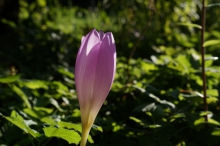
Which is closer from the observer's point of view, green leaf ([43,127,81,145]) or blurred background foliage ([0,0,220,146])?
green leaf ([43,127,81,145])

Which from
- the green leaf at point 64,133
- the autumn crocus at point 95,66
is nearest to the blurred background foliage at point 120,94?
the green leaf at point 64,133

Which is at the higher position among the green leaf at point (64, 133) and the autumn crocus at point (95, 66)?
the autumn crocus at point (95, 66)

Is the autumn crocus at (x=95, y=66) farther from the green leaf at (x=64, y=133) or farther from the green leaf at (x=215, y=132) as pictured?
the green leaf at (x=215, y=132)

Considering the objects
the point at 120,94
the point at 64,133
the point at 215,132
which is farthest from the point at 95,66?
the point at 120,94

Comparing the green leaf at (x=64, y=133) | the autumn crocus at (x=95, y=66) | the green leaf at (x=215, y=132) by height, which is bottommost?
the green leaf at (x=215, y=132)

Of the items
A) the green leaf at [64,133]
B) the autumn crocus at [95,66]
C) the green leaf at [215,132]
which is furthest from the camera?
the green leaf at [215,132]

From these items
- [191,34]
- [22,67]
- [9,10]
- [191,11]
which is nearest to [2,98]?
[22,67]

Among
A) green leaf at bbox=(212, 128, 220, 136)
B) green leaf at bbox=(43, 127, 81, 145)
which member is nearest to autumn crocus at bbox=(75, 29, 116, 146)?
green leaf at bbox=(43, 127, 81, 145)

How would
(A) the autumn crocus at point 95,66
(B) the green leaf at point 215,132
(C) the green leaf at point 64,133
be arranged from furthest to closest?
(B) the green leaf at point 215,132, (C) the green leaf at point 64,133, (A) the autumn crocus at point 95,66

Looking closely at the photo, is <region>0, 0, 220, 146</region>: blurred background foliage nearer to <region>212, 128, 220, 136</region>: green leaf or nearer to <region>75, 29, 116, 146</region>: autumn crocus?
<region>212, 128, 220, 136</region>: green leaf

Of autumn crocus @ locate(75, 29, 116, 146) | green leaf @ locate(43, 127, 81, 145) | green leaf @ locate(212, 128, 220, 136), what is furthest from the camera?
green leaf @ locate(212, 128, 220, 136)

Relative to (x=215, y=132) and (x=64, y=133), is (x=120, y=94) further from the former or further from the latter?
(x=64, y=133)
